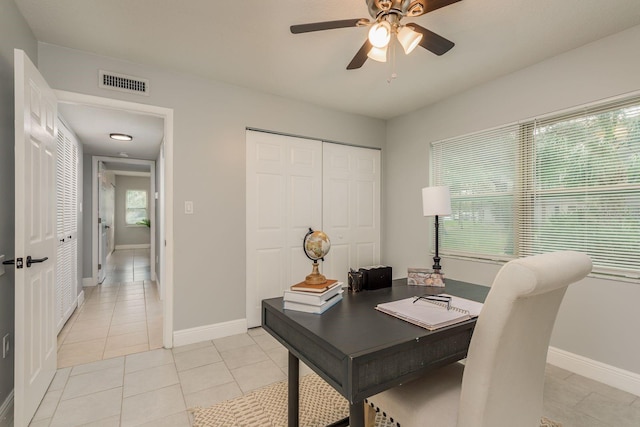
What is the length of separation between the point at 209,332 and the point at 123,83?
2.33m

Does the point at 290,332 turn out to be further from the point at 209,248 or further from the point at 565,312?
the point at 565,312

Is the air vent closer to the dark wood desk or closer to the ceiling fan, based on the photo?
the ceiling fan

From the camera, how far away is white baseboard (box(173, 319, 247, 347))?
2.76 m

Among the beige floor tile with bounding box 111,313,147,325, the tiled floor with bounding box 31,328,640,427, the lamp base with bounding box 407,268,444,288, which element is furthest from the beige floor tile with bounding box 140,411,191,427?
the beige floor tile with bounding box 111,313,147,325

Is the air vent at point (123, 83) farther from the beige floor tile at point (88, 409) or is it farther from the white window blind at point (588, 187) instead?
the white window blind at point (588, 187)

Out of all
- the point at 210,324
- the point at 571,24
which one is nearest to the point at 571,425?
the point at 571,24

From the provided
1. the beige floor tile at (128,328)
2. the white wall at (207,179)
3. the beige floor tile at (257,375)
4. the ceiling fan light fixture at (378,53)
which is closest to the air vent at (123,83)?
the white wall at (207,179)

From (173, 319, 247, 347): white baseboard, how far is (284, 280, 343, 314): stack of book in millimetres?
1896

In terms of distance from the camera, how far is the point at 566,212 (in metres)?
2.44

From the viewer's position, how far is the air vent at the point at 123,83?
97.1 inches

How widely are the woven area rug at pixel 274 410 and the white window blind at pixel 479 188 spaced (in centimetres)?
159

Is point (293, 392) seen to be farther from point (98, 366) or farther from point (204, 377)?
point (98, 366)

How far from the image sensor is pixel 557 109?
245 centimetres

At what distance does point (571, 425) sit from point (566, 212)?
59.6 inches
